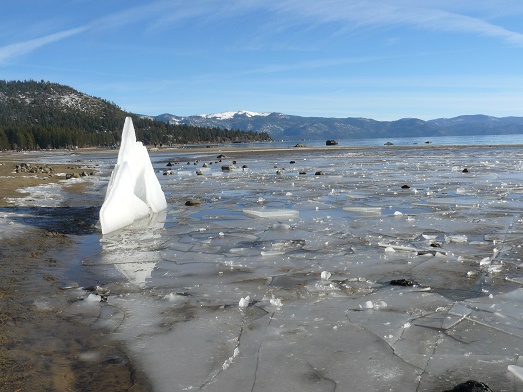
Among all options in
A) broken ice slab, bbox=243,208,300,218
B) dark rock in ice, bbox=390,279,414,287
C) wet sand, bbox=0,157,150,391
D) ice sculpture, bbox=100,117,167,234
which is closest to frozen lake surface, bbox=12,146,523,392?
dark rock in ice, bbox=390,279,414,287

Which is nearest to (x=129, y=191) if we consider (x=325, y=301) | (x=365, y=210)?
(x=365, y=210)

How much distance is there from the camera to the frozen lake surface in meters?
4.75

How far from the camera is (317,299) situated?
22.5 ft

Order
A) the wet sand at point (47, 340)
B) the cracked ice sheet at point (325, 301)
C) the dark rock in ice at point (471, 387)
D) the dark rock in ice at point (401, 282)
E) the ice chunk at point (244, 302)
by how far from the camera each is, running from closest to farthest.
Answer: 1. the dark rock in ice at point (471, 387)
2. the wet sand at point (47, 340)
3. the cracked ice sheet at point (325, 301)
4. the ice chunk at point (244, 302)
5. the dark rock in ice at point (401, 282)

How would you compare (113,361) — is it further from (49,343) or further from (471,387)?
(471,387)

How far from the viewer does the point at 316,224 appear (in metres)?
12.5

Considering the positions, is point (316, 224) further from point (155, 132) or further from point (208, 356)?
point (155, 132)

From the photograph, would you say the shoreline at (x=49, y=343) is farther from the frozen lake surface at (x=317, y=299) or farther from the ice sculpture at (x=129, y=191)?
the ice sculpture at (x=129, y=191)

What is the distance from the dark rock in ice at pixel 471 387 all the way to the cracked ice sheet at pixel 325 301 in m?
0.21

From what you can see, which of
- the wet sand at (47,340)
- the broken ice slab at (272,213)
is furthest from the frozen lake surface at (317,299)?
the wet sand at (47,340)

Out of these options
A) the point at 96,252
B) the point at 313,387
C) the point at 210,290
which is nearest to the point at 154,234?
the point at 96,252

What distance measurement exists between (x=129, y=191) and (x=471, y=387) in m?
10.8

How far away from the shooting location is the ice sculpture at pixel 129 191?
12.5 metres

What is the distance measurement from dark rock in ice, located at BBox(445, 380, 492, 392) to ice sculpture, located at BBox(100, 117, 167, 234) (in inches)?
380
